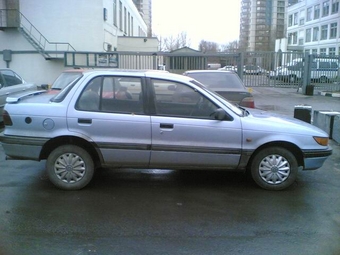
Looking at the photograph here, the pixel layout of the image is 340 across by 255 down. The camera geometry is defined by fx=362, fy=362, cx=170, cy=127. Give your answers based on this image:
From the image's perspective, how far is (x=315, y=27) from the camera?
178 ft

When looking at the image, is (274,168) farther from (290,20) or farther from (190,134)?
(290,20)

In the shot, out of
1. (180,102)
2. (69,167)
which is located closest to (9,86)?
(69,167)

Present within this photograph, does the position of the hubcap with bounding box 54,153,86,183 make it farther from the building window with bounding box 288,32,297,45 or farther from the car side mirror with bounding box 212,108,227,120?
the building window with bounding box 288,32,297,45

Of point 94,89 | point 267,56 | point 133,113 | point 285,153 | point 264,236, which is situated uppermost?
point 267,56

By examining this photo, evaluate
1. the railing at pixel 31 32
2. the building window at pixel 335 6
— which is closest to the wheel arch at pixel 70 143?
the railing at pixel 31 32

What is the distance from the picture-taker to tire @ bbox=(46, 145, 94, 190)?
5102 mm

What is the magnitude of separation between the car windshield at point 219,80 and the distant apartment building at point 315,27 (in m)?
40.8

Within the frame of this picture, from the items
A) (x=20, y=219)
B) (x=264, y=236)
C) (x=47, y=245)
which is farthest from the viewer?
(x=20, y=219)

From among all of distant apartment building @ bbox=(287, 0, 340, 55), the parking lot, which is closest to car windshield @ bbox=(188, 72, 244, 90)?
the parking lot

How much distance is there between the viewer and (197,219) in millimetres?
4324

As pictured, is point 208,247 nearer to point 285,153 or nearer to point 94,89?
point 285,153

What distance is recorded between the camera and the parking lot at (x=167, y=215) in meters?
3.70

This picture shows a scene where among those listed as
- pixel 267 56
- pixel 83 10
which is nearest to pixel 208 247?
pixel 267 56

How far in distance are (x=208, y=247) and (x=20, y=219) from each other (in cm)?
222
